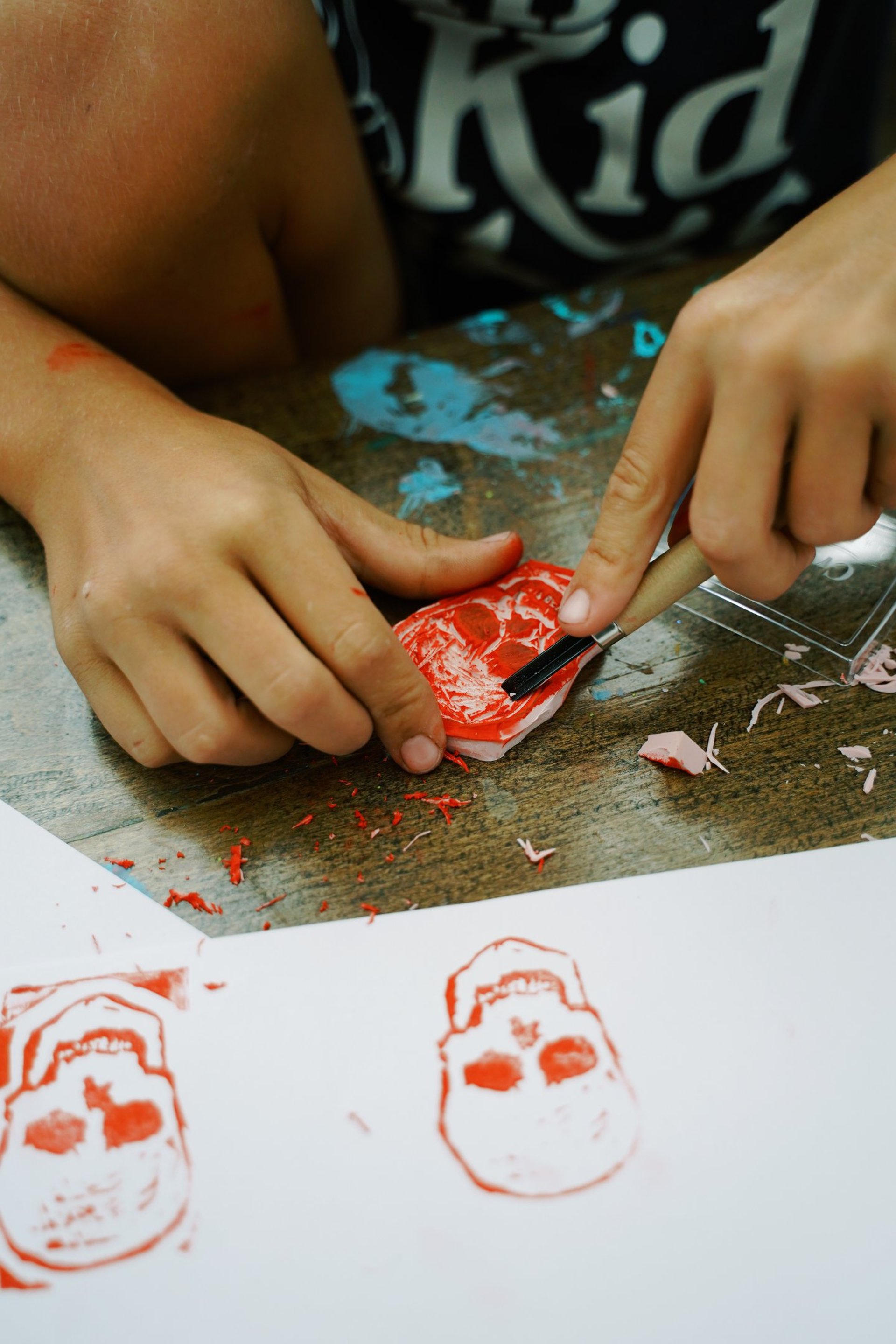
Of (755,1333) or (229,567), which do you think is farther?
(229,567)

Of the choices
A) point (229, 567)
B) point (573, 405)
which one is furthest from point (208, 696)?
point (573, 405)

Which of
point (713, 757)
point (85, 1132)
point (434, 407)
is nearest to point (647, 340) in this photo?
point (434, 407)

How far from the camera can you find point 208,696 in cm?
58

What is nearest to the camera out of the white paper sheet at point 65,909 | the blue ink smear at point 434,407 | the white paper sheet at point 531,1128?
the white paper sheet at point 531,1128

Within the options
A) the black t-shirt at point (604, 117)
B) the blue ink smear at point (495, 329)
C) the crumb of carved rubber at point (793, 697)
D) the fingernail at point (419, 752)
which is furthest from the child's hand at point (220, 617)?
the black t-shirt at point (604, 117)

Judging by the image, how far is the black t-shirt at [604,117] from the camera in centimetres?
85

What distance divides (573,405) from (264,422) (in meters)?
0.28

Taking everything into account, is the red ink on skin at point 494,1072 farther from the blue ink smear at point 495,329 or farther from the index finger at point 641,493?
the blue ink smear at point 495,329

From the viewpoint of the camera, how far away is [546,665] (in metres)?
0.61

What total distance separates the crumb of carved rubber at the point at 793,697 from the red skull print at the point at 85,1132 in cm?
42

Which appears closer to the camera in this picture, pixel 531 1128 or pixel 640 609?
pixel 531 1128

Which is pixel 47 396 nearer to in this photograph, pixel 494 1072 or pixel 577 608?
pixel 577 608

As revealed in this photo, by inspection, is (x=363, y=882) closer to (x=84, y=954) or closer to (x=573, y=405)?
(x=84, y=954)

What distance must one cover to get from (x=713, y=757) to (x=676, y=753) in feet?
0.09
